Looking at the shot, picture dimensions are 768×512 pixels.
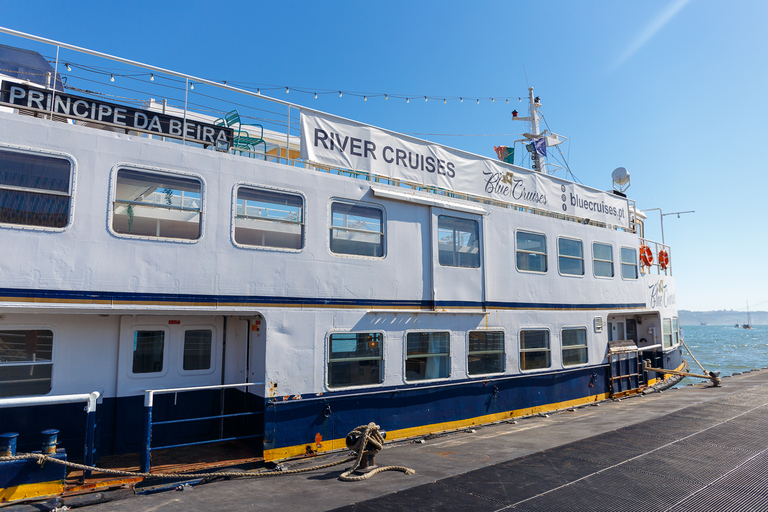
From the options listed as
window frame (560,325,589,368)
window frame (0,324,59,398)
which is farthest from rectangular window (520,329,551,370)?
window frame (0,324,59,398)

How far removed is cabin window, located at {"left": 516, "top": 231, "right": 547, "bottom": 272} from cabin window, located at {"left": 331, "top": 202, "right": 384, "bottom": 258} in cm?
419

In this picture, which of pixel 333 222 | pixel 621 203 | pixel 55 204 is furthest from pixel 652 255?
pixel 55 204

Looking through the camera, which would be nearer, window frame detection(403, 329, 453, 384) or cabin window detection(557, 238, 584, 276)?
window frame detection(403, 329, 453, 384)

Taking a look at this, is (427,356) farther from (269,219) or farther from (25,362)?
(25,362)

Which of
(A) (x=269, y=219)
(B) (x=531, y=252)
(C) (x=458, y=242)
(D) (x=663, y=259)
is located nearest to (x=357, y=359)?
(A) (x=269, y=219)

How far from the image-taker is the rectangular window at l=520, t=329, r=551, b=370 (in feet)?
37.9

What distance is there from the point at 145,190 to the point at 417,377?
6.14 m

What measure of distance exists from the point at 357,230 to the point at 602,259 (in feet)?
28.7

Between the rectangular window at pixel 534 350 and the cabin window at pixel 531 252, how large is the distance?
1.64 meters

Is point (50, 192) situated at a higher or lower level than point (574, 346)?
higher

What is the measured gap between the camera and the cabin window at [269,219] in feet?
26.2

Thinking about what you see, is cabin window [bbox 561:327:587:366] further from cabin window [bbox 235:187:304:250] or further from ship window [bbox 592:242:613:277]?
cabin window [bbox 235:187:304:250]

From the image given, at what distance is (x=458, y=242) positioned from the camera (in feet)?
35.0

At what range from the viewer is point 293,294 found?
8.22m
